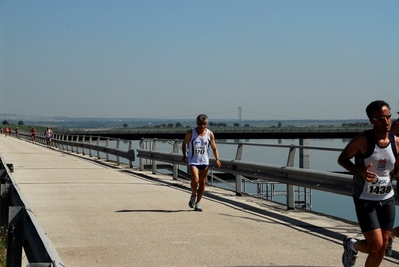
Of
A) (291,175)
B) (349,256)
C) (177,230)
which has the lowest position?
(177,230)

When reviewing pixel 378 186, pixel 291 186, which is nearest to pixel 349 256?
pixel 378 186

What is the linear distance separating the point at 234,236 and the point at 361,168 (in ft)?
13.3

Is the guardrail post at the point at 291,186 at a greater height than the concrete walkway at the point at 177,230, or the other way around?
the guardrail post at the point at 291,186

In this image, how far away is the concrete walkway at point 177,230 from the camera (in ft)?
29.7

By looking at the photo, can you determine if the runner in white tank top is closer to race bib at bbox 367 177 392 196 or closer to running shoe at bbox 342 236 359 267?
running shoe at bbox 342 236 359 267

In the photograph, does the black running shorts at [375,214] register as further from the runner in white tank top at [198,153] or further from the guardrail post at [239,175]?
the guardrail post at [239,175]

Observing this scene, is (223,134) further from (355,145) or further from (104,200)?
(355,145)

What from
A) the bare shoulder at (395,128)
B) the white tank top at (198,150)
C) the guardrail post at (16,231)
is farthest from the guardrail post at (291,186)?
the guardrail post at (16,231)

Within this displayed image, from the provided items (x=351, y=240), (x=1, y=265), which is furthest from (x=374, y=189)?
(x=1, y=265)

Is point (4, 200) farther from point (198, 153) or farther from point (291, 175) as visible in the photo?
point (291, 175)

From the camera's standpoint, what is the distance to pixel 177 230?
1136 centimetres

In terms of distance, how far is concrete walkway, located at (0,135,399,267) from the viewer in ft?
29.7

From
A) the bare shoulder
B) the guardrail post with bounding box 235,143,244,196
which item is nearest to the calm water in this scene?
the guardrail post with bounding box 235,143,244,196

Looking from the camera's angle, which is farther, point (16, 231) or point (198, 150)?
point (198, 150)
